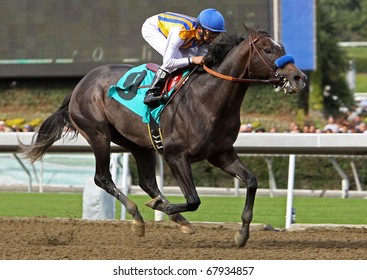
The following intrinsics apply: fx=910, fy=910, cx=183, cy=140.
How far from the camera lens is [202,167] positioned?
38.3ft

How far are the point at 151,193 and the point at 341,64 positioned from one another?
17383 millimetres

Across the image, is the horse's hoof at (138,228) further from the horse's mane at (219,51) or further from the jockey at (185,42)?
the horse's mane at (219,51)

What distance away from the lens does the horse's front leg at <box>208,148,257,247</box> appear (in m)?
6.01

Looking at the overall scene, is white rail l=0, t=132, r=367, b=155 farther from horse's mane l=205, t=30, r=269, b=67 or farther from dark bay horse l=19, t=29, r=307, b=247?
horse's mane l=205, t=30, r=269, b=67

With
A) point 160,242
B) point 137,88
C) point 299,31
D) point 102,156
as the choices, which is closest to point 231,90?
point 137,88

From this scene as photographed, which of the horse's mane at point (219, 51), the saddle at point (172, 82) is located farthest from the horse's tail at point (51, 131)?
the horse's mane at point (219, 51)

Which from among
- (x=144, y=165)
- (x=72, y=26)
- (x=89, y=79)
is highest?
(x=89, y=79)

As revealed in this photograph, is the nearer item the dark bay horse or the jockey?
the dark bay horse

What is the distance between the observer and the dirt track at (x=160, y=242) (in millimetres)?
5570

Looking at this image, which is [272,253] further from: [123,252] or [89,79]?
[89,79]

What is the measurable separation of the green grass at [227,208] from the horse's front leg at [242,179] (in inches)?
75.4

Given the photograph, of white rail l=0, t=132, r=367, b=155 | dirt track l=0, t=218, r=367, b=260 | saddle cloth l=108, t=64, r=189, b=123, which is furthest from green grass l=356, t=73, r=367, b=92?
saddle cloth l=108, t=64, r=189, b=123

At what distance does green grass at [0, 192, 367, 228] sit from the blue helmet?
2442 millimetres
